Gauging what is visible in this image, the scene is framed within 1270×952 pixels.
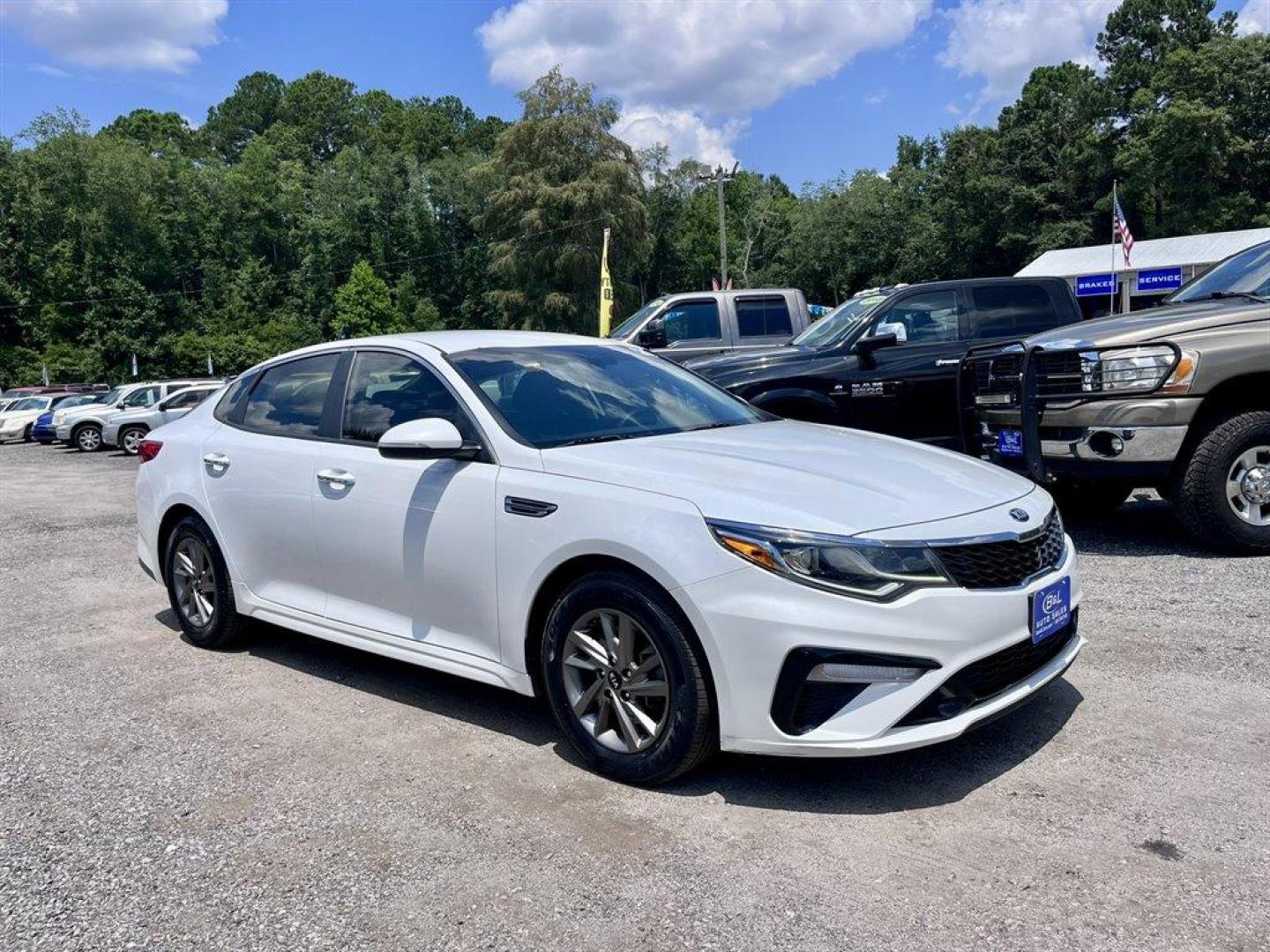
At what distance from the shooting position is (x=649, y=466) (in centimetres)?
358

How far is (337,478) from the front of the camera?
14.6 ft

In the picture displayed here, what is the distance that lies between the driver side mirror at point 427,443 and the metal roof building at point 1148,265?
34.1m

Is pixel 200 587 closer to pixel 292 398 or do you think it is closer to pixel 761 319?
pixel 292 398

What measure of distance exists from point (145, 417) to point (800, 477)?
2362 cm

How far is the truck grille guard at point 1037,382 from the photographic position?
20.8 feet

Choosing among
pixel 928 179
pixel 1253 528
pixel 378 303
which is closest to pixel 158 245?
pixel 378 303

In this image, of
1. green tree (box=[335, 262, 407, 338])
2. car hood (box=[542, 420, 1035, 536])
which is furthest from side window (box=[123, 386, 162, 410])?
green tree (box=[335, 262, 407, 338])

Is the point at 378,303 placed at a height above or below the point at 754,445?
above

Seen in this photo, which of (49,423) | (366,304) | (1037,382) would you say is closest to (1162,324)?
(1037,382)

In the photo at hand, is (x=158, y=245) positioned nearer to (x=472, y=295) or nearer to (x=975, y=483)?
(x=472, y=295)

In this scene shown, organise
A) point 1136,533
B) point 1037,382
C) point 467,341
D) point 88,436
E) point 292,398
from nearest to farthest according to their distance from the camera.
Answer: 1. point 467,341
2. point 292,398
3. point 1037,382
4. point 1136,533
5. point 88,436

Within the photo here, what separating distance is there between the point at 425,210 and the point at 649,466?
65155mm

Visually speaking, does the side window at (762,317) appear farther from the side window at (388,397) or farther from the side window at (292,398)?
the side window at (388,397)

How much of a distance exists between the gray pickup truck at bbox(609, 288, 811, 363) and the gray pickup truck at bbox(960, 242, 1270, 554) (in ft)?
22.5
